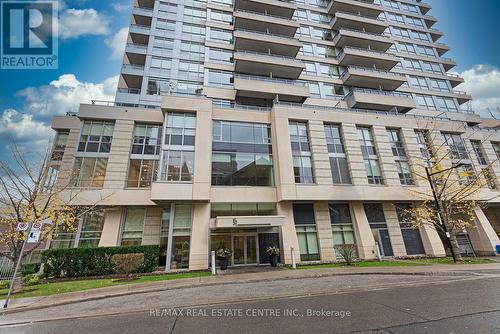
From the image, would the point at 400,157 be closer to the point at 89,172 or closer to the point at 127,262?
the point at 127,262

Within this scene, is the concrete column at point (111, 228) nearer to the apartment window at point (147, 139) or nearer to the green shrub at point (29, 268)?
the green shrub at point (29, 268)

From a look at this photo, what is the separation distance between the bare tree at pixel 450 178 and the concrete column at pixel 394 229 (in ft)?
4.42

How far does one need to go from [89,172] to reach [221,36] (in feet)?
→ 72.5

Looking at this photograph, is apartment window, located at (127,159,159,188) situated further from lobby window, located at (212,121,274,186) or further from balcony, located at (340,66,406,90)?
balcony, located at (340,66,406,90)

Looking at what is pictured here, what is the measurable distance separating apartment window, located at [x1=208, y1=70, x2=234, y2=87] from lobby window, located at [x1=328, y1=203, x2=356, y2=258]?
17.5m

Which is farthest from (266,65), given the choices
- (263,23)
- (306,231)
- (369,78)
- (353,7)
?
(353,7)

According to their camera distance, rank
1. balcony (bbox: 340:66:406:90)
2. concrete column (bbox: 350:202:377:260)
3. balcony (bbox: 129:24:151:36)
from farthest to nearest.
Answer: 1. balcony (bbox: 340:66:406:90)
2. balcony (bbox: 129:24:151:36)
3. concrete column (bbox: 350:202:377:260)

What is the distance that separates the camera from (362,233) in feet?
61.5

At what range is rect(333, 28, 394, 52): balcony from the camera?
30125mm

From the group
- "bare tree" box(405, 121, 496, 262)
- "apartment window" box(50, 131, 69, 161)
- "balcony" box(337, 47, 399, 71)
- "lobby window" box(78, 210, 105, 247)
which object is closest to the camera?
"lobby window" box(78, 210, 105, 247)

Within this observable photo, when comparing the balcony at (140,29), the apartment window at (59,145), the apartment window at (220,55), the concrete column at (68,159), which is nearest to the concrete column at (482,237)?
the apartment window at (220,55)

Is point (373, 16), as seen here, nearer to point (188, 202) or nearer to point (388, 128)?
point (388, 128)

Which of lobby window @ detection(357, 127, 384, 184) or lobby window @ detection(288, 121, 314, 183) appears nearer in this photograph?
lobby window @ detection(288, 121, 314, 183)

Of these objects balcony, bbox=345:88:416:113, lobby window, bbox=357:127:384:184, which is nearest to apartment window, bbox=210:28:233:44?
balcony, bbox=345:88:416:113
